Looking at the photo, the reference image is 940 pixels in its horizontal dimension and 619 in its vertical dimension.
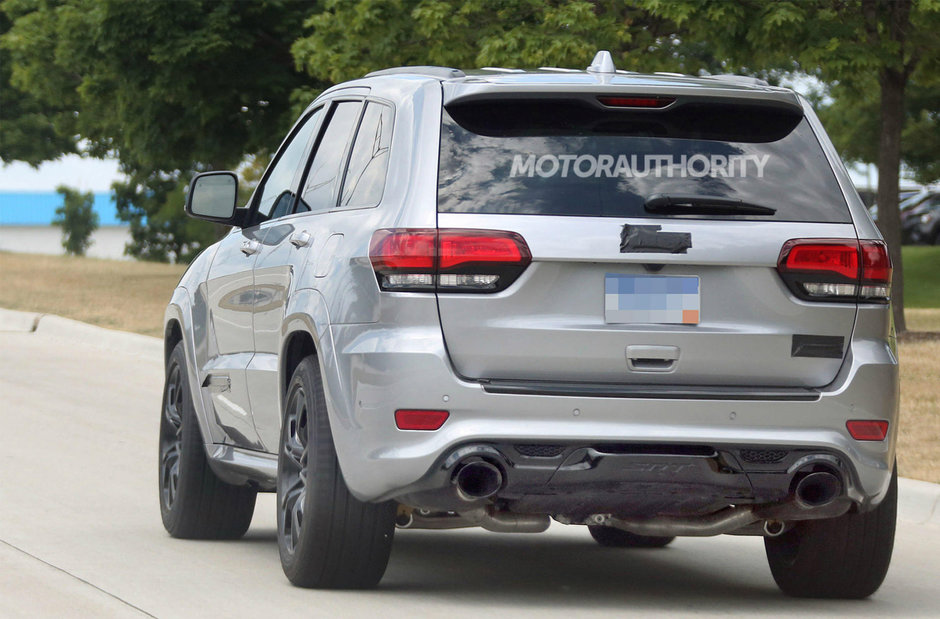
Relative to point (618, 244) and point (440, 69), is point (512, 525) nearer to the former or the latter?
point (618, 244)

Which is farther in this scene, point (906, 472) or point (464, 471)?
point (906, 472)

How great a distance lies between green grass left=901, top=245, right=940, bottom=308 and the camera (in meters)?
34.7

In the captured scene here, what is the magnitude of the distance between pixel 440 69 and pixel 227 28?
61.7ft

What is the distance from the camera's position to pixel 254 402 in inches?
280

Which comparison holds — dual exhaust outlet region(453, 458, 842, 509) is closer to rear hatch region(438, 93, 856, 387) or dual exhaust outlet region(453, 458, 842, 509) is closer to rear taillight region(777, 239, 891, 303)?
rear hatch region(438, 93, 856, 387)

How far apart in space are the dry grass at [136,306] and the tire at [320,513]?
4.40 meters

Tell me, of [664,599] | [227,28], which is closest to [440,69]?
[664,599]

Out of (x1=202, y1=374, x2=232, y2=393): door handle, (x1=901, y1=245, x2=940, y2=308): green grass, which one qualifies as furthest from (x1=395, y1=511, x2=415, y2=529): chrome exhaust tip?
(x1=901, y1=245, x2=940, y2=308): green grass

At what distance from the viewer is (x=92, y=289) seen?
26922 mm

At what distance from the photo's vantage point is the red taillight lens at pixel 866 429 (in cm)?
580

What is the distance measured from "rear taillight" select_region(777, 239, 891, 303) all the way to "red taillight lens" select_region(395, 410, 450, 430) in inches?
48.1

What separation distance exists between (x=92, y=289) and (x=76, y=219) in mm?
30244

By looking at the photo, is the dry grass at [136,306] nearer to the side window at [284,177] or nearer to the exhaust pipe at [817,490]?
the exhaust pipe at [817,490]

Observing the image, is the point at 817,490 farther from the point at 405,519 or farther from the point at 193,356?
the point at 193,356
